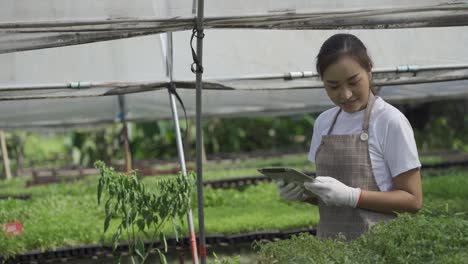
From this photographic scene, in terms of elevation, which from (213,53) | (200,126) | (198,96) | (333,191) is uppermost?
(213,53)

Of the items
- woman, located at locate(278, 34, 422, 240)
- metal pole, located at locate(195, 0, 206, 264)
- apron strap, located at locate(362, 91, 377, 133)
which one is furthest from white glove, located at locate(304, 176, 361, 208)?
metal pole, located at locate(195, 0, 206, 264)

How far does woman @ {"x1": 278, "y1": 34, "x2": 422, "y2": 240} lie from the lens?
3.89 metres

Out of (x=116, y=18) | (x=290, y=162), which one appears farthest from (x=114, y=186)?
(x=290, y=162)

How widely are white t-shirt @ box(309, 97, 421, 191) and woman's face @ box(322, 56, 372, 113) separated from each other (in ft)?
0.23

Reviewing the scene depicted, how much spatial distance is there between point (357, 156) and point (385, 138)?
0.15 metres

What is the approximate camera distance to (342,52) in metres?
4.00

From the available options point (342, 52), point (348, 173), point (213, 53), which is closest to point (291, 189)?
point (348, 173)

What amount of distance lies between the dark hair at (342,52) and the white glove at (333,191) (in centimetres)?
52

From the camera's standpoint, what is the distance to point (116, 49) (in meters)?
8.70

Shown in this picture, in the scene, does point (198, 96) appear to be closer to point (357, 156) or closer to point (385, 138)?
point (357, 156)

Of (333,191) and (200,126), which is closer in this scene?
(333,191)

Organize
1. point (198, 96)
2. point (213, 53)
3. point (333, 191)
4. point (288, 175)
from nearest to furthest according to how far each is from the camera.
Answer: point (333, 191) → point (288, 175) → point (198, 96) → point (213, 53)

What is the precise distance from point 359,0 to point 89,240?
4169 millimetres

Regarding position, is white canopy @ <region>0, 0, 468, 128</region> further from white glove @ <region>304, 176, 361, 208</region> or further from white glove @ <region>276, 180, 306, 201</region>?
white glove @ <region>304, 176, 361, 208</region>
